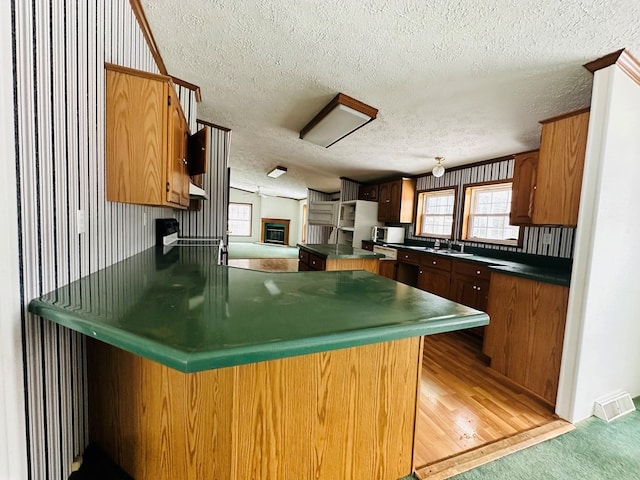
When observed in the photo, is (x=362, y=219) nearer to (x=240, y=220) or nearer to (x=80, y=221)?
(x=80, y=221)

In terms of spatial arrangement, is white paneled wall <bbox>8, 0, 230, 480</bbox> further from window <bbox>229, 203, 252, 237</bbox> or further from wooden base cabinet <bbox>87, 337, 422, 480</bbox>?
window <bbox>229, 203, 252, 237</bbox>

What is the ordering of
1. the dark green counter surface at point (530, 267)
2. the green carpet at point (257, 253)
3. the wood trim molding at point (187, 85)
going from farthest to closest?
the green carpet at point (257, 253) < the wood trim molding at point (187, 85) < the dark green counter surface at point (530, 267)

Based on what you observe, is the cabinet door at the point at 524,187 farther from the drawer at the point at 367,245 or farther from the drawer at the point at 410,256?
the drawer at the point at 367,245

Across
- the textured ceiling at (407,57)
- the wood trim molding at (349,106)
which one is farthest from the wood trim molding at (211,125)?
the wood trim molding at (349,106)

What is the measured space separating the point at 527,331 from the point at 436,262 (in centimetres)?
158

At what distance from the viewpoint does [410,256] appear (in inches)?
159

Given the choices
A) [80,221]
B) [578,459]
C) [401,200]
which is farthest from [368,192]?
[80,221]

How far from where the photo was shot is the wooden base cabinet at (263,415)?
0.85 m

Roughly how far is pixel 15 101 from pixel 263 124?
9.09ft

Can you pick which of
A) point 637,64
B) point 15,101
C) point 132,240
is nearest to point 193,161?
point 132,240

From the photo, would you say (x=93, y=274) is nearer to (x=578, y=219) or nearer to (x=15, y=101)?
(x=15, y=101)

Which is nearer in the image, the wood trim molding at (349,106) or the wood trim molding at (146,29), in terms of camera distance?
the wood trim molding at (146,29)

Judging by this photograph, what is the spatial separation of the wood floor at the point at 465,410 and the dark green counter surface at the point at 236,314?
34.0 inches

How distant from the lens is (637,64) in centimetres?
155
